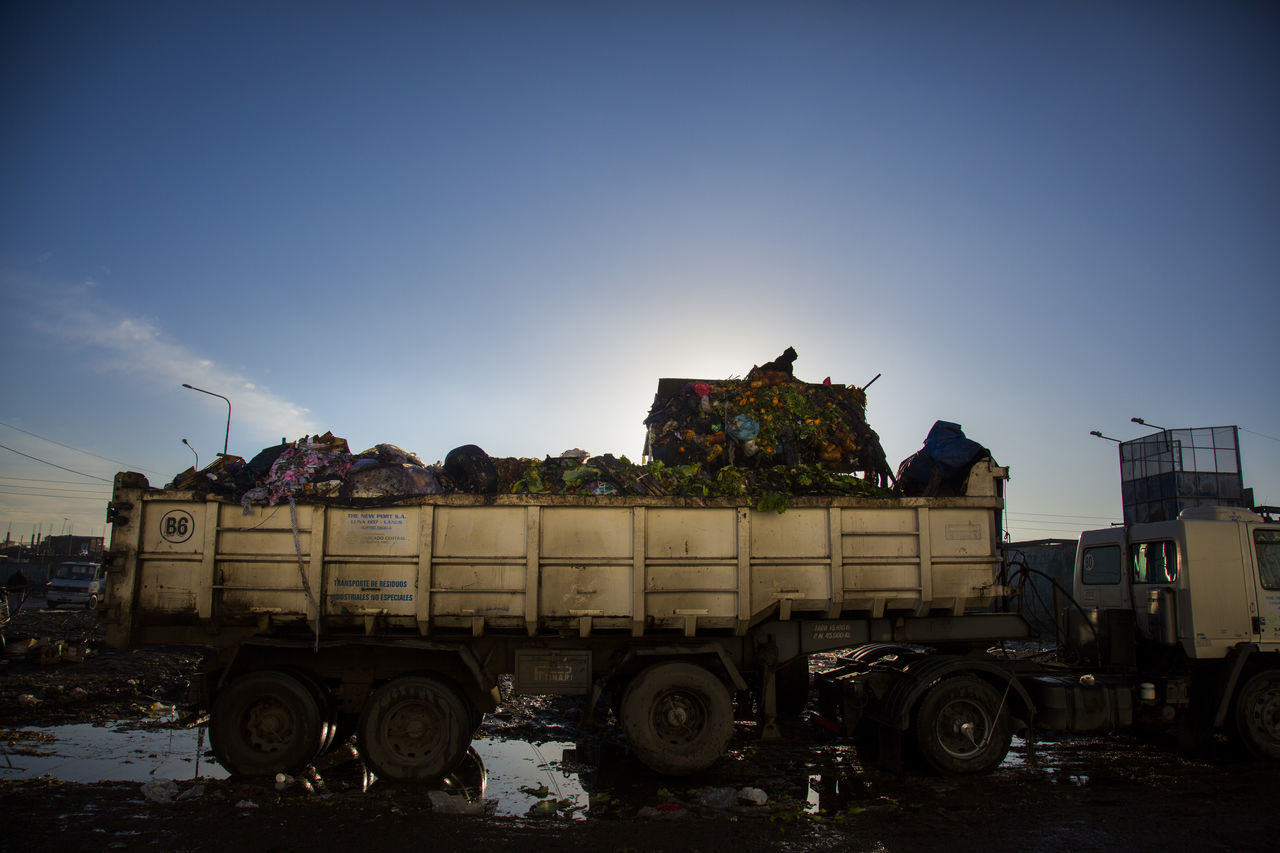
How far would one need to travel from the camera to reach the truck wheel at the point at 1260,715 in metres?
7.22

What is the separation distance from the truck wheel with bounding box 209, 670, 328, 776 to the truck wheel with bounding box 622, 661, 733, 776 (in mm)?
2881

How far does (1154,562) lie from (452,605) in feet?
24.8

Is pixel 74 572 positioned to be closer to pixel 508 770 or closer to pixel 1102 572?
pixel 508 770

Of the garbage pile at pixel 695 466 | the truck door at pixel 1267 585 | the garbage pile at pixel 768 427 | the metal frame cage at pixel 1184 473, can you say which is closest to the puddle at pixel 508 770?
the truck door at pixel 1267 585

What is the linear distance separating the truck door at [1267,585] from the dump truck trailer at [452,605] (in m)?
3.77

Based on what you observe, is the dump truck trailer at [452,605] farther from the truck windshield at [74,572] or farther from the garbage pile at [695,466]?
the truck windshield at [74,572]

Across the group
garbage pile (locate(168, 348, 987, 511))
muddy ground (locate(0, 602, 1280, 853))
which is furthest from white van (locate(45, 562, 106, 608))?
garbage pile (locate(168, 348, 987, 511))

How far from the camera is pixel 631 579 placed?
6.52 metres

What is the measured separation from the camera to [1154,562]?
25.7 feet

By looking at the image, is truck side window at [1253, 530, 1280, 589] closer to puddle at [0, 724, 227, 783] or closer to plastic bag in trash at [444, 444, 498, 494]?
plastic bag in trash at [444, 444, 498, 494]

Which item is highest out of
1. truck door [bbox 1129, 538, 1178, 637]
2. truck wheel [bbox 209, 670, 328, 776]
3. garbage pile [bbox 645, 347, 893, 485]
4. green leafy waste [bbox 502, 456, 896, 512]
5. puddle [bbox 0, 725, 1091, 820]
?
garbage pile [bbox 645, 347, 893, 485]

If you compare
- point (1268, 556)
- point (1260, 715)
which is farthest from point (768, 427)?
point (1260, 715)

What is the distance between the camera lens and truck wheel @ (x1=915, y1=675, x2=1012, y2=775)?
6652 mm

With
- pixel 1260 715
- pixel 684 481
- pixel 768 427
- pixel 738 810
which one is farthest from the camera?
pixel 768 427
